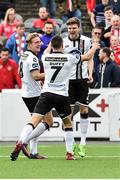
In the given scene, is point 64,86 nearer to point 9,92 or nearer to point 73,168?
point 73,168

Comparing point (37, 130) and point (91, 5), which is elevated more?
point (91, 5)

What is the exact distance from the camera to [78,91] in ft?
46.7

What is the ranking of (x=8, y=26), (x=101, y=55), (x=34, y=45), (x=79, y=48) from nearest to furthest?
(x=34, y=45), (x=79, y=48), (x=101, y=55), (x=8, y=26)

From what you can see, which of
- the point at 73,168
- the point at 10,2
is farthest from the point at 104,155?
the point at 10,2

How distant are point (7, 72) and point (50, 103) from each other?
5897 millimetres

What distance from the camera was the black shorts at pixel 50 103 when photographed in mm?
12969

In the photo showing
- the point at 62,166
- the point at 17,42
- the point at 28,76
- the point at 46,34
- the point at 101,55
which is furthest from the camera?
the point at 17,42

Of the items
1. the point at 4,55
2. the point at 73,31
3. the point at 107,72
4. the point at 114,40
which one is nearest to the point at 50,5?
the point at 114,40

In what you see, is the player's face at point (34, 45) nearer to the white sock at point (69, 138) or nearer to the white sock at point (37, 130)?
the white sock at point (37, 130)

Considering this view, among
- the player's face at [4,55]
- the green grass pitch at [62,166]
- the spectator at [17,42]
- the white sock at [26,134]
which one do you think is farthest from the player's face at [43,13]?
the white sock at [26,134]

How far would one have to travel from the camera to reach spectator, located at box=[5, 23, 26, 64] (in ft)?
64.8

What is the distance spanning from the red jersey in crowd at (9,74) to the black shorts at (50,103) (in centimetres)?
569

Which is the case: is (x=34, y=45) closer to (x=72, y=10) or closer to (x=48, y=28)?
(x=48, y=28)

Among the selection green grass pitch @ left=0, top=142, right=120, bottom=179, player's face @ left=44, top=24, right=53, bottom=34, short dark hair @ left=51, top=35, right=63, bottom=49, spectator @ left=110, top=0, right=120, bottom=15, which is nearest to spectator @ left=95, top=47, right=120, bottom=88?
player's face @ left=44, top=24, right=53, bottom=34
